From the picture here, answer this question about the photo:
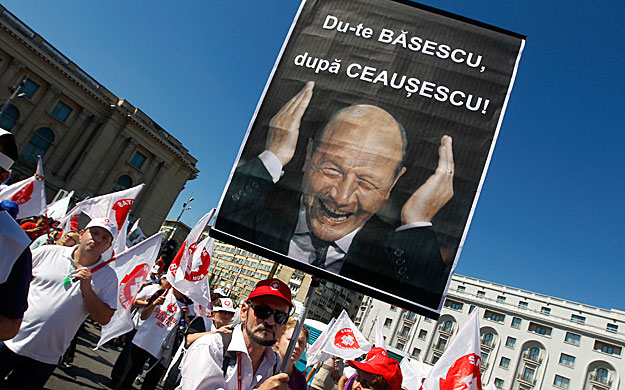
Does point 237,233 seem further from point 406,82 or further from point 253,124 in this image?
point 406,82

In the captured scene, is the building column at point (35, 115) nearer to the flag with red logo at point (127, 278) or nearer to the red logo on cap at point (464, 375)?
the flag with red logo at point (127, 278)

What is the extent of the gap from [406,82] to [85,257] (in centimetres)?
303

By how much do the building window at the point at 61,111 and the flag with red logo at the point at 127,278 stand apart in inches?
1705

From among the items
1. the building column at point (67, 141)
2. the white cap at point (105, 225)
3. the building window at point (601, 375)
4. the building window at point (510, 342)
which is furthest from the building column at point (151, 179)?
the building window at point (601, 375)

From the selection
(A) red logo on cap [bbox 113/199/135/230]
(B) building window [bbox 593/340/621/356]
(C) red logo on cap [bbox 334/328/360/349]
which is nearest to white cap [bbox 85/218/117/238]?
(A) red logo on cap [bbox 113/199/135/230]

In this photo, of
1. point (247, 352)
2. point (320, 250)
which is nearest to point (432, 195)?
point (320, 250)

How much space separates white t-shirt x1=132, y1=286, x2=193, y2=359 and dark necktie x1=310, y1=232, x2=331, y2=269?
397 cm

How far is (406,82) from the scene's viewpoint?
2.87 m

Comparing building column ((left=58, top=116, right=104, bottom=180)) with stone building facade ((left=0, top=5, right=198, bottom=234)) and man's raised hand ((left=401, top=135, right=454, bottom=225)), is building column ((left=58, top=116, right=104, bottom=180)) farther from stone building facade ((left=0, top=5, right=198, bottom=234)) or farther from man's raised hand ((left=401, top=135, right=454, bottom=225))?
man's raised hand ((left=401, top=135, right=454, bottom=225))

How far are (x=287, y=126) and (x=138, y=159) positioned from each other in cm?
4953

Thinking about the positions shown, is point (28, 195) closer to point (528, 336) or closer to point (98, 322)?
point (98, 322)

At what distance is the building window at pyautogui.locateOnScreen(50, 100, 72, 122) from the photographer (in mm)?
40550

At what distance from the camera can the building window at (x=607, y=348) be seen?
4870 cm

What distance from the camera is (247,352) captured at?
2.30 metres
